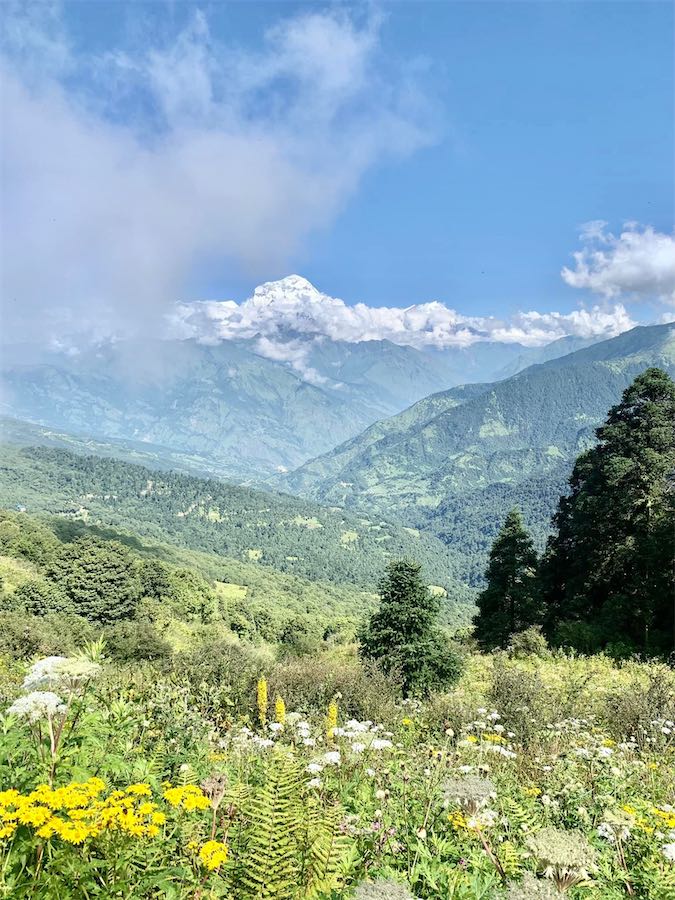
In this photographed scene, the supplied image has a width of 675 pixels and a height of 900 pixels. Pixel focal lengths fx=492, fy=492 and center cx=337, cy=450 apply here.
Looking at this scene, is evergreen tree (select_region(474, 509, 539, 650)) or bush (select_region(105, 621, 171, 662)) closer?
evergreen tree (select_region(474, 509, 539, 650))

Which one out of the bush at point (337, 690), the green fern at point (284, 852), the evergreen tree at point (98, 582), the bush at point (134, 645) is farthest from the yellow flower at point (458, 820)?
the evergreen tree at point (98, 582)

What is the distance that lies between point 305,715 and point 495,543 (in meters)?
22.1

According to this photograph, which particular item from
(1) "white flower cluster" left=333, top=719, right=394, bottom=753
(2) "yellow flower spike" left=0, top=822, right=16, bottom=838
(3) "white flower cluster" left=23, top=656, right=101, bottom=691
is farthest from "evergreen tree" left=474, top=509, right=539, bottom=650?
(2) "yellow flower spike" left=0, top=822, right=16, bottom=838

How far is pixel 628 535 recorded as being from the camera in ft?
78.1

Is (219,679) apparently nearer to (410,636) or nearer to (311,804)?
(410,636)

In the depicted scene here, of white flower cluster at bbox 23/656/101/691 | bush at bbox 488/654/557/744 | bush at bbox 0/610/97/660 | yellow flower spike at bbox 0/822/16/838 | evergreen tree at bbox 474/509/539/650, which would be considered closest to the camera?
yellow flower spike at bbox 0/822/16/838

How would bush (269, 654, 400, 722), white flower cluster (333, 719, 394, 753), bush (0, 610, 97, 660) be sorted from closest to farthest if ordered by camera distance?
white flower cluster (333, 719, 394, 753), bush (269, 654, 400, 722), bush (0, 610, 97, 660)

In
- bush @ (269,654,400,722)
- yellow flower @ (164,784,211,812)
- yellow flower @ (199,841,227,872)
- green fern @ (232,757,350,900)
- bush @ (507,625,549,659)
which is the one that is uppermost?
yellow flower @ (164,784,211,812)

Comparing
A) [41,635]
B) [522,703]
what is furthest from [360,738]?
[41,635]

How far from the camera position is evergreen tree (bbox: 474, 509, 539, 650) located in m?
27.5

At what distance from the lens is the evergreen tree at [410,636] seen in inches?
721

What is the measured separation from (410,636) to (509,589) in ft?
36.3

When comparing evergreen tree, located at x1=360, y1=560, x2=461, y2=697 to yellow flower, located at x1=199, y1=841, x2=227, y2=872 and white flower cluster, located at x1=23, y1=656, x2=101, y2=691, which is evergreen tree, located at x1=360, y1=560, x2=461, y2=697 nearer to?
white flower cluster, located at x1=23, y1=656, x2=101, y2=691

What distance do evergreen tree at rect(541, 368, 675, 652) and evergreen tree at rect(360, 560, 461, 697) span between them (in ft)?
24.6
